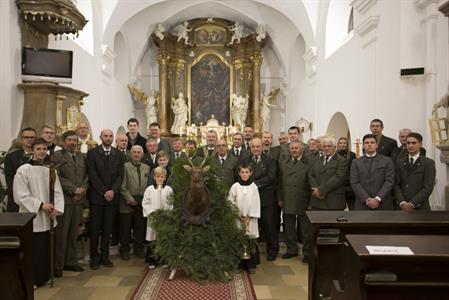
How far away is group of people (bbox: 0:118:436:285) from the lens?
15.9 feet

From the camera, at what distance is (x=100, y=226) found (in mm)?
5641

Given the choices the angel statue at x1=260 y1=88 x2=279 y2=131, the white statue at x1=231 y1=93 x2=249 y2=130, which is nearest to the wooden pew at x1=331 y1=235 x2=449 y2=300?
the white statue at x1=231 y1=93 x2=249 y2=130

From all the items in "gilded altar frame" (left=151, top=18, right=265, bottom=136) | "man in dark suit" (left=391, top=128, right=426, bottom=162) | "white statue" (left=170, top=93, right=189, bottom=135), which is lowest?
"man in dark suit" (left=391, top=128, right=426, bottom=162)

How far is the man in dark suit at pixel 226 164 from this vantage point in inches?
230

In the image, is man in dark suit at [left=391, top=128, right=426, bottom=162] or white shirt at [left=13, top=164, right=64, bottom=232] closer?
white shirt at [left=13, top=164, right=64, bottom=232]

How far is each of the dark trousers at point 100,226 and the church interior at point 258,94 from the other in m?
0.22

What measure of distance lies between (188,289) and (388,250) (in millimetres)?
2806

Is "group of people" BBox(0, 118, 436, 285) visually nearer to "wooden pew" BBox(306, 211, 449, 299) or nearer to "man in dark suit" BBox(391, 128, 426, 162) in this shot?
"man in dark suit" BBox(391, 128, 426, 162)

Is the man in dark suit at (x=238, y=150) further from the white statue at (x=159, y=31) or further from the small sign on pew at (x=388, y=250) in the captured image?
the white statue at (x=159, y=31)

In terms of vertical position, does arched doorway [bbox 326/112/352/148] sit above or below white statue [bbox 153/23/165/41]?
below

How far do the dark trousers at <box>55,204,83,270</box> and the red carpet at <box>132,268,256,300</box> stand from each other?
1029 mm

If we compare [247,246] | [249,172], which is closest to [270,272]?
[247,246]

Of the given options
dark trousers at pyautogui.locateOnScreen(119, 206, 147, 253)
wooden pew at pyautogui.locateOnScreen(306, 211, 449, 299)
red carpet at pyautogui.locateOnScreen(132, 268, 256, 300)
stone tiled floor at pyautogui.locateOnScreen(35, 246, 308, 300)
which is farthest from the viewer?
dark trousers at pyautogui.locateOnScreen(119, 206, 147, 253)

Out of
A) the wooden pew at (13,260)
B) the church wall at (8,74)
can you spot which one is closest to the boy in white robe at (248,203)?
the wooden pew at (13,260)
